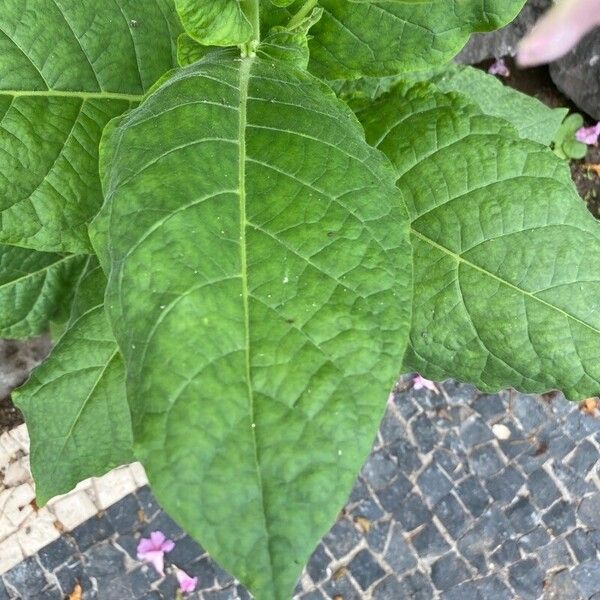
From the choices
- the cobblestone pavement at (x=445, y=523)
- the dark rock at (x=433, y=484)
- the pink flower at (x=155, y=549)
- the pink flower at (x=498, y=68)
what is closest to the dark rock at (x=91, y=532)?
the cobblestone pavement at (x=445, y=523)

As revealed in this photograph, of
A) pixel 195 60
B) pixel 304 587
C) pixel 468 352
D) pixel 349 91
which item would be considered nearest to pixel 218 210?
pixel 195 60

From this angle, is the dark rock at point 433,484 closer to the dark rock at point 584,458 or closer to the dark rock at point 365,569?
the dark rock at point 365,569

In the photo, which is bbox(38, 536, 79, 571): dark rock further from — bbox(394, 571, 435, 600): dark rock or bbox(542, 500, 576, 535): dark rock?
bbox(542, 500, 576, 535): dark rock

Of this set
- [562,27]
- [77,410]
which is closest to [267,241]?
[562,27]

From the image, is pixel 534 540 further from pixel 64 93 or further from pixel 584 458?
pixel 64 93

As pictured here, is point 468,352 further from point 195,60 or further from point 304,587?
point 304,587

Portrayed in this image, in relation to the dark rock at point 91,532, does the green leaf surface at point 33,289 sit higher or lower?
higher
